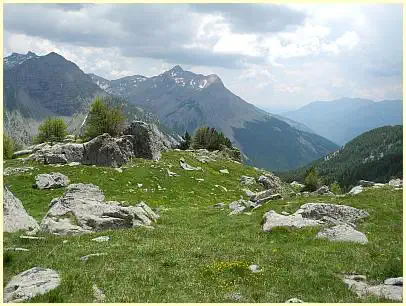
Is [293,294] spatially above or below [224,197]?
→ above

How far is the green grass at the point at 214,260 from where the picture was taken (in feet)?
53.4

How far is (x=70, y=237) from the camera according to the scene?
26.1 meters

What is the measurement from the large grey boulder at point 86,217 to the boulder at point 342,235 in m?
13.0

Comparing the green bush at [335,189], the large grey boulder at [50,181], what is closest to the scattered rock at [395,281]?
the large grey boulder at [50,181]

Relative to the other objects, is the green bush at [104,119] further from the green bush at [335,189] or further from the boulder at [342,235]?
the boulder at [342,235]

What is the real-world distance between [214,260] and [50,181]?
1479 inches

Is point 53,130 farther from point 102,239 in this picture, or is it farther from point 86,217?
point 102,239

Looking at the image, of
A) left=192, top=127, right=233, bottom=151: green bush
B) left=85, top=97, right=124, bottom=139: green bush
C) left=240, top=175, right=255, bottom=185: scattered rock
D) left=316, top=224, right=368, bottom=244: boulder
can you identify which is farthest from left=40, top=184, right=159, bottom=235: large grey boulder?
left=192, top=127, right=233, bottom=151: green bush

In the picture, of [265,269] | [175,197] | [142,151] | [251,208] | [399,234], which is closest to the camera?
[265,269]

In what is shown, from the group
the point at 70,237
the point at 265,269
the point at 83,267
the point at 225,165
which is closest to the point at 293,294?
the point at 265,269

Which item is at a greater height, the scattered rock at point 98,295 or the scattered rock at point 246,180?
the scattered rock at point 98,295

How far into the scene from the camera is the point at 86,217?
1192 inches

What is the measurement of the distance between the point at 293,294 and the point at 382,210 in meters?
22.0

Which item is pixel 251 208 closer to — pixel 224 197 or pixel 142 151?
pixel 224 197
